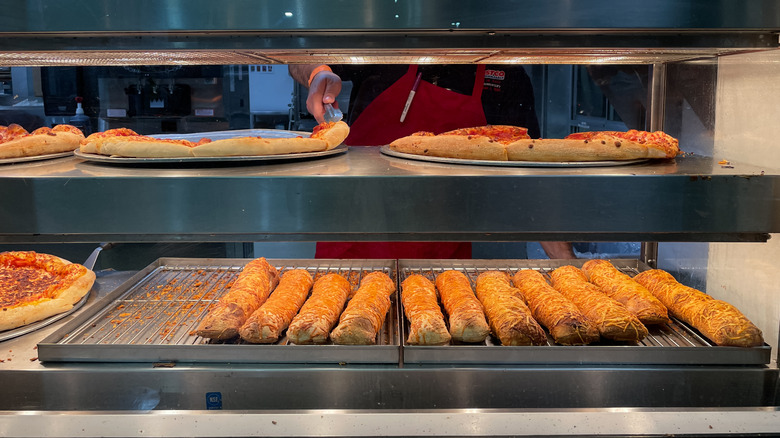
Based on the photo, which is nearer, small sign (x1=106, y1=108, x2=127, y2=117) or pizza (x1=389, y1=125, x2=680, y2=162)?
pizza (x1=389, y1=125, x2=680, y2=162)

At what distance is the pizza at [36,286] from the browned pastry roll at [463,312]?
1.40 meters

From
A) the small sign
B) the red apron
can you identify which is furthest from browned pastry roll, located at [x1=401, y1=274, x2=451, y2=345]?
the small sign

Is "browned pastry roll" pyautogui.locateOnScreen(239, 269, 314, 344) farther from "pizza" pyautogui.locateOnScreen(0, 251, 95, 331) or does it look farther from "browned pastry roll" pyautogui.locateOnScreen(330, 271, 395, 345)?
"pizza" pyautogui.locateOnScreen(0, 251, 95, 331)

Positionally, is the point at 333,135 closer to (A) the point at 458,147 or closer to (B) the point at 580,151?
(A) the point at 458,147

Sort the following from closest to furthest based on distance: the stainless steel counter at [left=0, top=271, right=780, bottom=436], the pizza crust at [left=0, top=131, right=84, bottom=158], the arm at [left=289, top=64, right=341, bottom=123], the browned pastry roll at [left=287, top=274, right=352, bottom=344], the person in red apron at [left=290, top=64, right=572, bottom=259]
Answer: the stainless steel counter at [left=0, top=271, right=780, bottom=436] → the browned pastry roll at [left=287, top=274, right=352, bottom=344] → the pizza crust at [left=0, top=131, right=84, bottom=158] → the arm at [left=289, top=64, right=341, bottom=123] → the person in red apron at [left=290, top=64, right=572, bottom=259]

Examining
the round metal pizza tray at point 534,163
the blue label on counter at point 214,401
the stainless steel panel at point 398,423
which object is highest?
the round metal pizza tray at point 534,163

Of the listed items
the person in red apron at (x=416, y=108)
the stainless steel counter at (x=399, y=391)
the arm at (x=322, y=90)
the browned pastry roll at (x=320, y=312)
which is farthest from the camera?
the person in red apron at (x=416, y=108)

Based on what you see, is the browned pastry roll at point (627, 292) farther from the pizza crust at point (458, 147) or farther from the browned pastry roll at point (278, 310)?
the browned pastry roll at point (278, 310)

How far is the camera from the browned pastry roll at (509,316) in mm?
1843

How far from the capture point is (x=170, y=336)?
1934 millimetres

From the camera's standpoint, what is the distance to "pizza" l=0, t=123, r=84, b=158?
77.7 inches

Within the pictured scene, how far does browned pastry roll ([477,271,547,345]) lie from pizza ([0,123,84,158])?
1.63 meters

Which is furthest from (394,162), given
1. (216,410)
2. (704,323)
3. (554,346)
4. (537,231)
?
(704,323)

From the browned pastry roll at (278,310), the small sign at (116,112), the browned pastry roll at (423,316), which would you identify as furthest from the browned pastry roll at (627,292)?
the small sign at (116,112)
